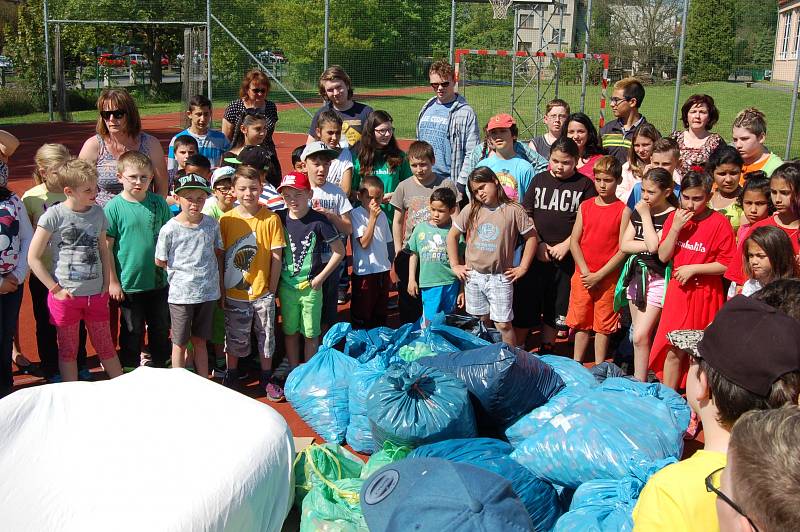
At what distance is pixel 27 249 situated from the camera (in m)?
4.72

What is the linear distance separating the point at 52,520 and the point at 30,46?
83.6 feet

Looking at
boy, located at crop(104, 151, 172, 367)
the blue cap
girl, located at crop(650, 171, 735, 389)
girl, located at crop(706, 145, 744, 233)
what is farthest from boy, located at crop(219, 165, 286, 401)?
girl, located at crop(706, 145, 744, 233)

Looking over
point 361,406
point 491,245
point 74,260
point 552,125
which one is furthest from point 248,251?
point 552,125

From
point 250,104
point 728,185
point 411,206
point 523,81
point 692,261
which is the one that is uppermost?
point 523,81

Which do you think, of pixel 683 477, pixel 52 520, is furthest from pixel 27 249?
Answer: pixel 683 477

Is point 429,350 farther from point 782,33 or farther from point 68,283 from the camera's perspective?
point 782,33

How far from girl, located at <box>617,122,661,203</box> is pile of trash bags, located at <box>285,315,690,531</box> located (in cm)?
192

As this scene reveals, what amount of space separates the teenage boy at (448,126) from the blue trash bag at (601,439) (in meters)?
3.29

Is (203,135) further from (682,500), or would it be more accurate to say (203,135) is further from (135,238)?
(682,500)

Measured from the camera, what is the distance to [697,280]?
15.6 ft

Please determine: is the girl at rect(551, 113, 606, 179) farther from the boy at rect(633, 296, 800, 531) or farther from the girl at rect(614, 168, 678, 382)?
the boy at rect(633, 296, 800, 531)

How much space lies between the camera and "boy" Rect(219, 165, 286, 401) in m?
5.02

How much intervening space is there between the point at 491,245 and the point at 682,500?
3.60m

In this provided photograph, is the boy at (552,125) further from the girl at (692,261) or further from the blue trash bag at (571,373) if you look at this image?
the blue trash bag at (571,373)
